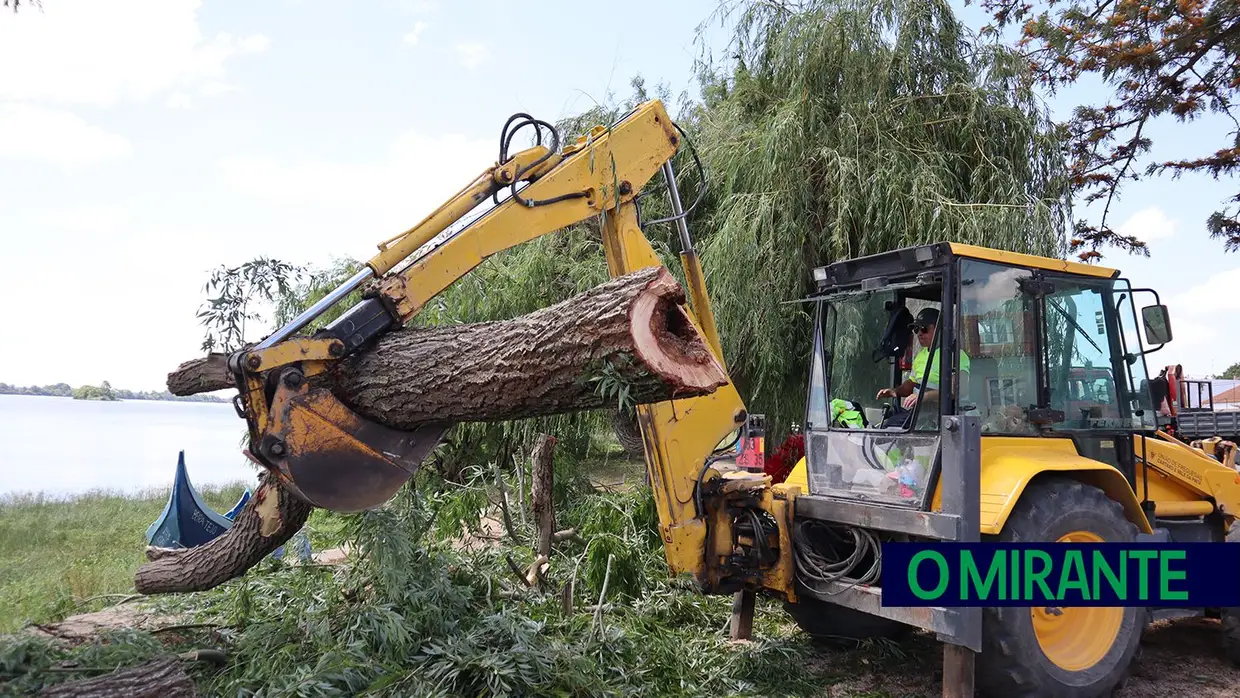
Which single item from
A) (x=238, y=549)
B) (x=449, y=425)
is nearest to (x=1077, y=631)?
(x=449, y=425)

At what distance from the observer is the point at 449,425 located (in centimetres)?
365

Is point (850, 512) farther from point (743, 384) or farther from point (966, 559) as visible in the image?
point (743, 384)

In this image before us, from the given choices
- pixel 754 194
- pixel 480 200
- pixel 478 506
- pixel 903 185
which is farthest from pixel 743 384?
pixel 480 200

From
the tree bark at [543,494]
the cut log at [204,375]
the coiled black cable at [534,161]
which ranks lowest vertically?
the tree bark at [543,494]

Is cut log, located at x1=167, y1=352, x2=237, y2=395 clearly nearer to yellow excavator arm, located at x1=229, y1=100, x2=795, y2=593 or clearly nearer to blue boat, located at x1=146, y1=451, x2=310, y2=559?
yellow excavator arm, located at x1=229, y1=100, x2=795, y2=593

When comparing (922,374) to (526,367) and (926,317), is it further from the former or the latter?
(526,367)

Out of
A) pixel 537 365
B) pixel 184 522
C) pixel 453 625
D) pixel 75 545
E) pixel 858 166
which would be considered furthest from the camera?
pixel 75 545

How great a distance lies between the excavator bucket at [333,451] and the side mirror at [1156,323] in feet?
13.0

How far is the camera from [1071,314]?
4.68m

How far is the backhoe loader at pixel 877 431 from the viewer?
3578 millimetres

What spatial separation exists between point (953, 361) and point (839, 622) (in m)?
1.65

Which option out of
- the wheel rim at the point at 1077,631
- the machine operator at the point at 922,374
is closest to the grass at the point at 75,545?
the machine operator at the point at 922,374

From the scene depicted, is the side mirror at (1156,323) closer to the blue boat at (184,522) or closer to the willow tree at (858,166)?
the willow tree at (858,166)

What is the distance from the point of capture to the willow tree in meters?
8.33
